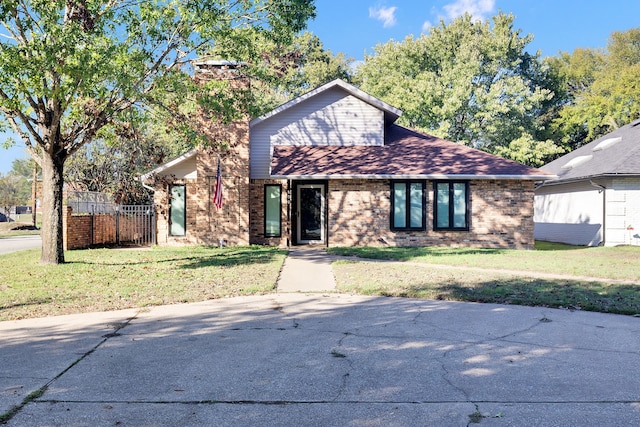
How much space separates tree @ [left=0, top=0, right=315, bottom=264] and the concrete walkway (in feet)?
15.7

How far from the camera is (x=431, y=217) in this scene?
18000 millimetres

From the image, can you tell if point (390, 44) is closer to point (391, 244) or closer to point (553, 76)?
point (553, 76)

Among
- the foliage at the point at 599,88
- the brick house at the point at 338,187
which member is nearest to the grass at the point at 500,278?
the brick house at the point at 338,187

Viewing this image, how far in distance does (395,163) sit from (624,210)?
9402mm

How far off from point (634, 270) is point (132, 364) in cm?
1155

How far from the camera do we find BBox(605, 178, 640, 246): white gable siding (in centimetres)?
1934

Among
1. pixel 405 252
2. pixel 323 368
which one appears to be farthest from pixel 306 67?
A: pixel 323 368

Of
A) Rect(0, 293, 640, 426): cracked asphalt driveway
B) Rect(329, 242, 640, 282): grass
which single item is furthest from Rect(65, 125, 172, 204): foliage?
Rect(0, 293, 640, 426): cracked asphalt driveway

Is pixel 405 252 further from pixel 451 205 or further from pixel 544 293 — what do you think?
pixel 544 293

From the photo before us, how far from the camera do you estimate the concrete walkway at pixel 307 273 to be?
31.0ft

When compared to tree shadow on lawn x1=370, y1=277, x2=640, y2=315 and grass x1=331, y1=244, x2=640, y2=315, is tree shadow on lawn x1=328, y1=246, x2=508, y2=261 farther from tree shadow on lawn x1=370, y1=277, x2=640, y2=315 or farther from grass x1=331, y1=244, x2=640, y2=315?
tree shadow on lawn x1=370, y1=277, x2=640, y2=315

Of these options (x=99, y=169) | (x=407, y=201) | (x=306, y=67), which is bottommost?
(x=407, y=201)

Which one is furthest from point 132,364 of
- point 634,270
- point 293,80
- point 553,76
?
point 553,76

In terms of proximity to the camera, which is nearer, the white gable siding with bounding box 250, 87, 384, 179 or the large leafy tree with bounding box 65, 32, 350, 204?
the large leafy tree with bounding box 65, 32, 350, 204
